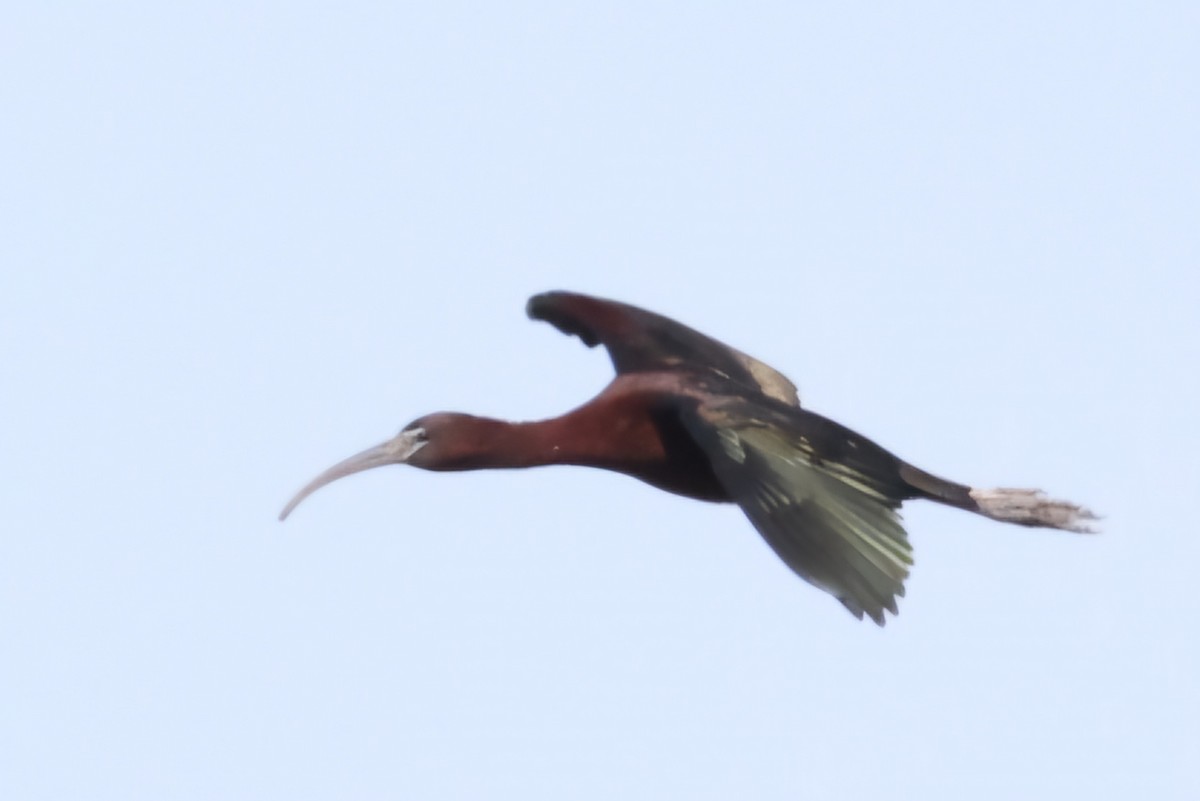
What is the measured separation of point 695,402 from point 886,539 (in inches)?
60.6

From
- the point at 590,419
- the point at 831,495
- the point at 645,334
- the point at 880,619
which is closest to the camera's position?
the point at 880,619

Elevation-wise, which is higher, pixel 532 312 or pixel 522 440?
pixel 532 312

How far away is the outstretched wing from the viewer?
967 centimetres

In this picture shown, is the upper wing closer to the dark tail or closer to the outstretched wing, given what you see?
the dark tail

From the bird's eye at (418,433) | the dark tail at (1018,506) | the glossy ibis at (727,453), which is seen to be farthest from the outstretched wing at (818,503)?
the bird's eye at (418,433)

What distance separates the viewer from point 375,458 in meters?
12.0

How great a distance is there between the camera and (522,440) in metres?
11.8

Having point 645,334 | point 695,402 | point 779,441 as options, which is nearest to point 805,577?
point 779,441

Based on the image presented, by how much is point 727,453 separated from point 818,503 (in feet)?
1.82

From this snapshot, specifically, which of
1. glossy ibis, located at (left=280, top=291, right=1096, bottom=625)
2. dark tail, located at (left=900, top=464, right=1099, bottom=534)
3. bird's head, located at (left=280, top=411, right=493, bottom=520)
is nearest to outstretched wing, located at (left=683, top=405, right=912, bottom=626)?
glossy ibis, located at (left=280, top=291, right=1096, bottom=625)

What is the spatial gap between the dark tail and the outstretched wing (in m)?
1.02

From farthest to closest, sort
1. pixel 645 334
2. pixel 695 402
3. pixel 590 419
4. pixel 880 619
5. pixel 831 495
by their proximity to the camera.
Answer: pixel 645 334 < pixel 590 419 < pixel 695 402 < pixel 831 495 < pixel 880 619

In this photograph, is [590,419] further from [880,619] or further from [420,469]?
[880,619]

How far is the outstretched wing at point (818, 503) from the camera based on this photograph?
9.67m
